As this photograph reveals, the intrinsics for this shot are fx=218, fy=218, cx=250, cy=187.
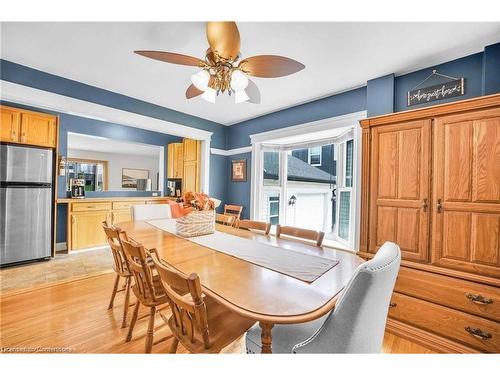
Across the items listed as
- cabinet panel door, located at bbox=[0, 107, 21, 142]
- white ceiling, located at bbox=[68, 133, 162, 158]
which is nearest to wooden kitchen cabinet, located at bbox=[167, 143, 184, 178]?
white ceiling, located at bbox=[68, 133, 162, 158]

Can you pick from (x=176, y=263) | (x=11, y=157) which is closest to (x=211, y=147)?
(x=11, y=157)

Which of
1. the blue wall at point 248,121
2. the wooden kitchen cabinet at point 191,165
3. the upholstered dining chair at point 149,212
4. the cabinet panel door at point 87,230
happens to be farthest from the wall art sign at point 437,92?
the cabinet panel door at point 87,230

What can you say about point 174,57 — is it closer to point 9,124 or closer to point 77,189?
point 9,124

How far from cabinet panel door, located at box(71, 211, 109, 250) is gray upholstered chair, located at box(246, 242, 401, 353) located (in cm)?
401

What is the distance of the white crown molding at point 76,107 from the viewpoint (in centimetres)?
230

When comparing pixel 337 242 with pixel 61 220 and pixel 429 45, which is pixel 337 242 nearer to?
pixel 429 45

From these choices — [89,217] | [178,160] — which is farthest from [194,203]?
[178,160]

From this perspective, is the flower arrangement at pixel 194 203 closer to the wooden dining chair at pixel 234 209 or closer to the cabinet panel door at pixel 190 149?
the wooden dining chair at pixel 234 209

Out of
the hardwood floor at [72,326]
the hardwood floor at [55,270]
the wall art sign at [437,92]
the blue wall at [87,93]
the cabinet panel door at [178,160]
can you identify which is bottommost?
the hardwood floor at [72,326]

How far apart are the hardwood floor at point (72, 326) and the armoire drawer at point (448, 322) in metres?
0.18

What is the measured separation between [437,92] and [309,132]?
4.45ft

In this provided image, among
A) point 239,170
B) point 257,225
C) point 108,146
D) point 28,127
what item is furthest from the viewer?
point 108,146

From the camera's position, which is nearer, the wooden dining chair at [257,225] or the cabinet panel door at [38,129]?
the wooden dining chair at [257,225]

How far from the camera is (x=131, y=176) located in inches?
208
